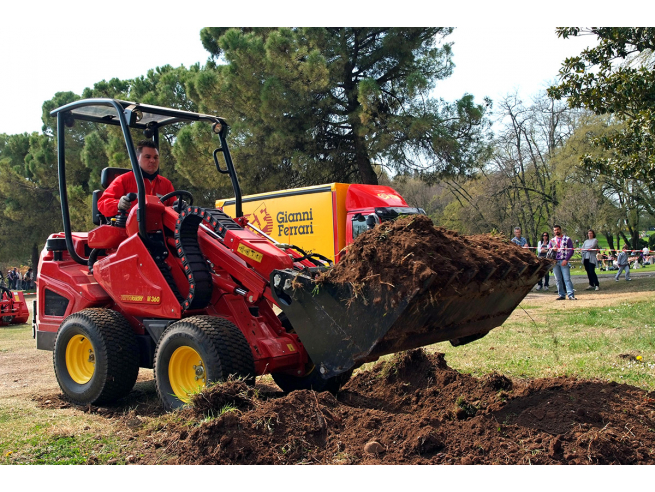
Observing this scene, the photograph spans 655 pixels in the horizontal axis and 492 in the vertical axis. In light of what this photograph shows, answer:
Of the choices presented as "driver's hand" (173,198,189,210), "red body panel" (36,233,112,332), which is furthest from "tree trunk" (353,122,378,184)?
"driver's hand" (173,198,189,210)

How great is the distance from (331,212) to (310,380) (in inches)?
439

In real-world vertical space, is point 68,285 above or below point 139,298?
above

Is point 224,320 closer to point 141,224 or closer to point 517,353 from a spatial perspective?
point 141,224

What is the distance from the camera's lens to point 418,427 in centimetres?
388

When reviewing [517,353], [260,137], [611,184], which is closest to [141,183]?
[517,353]

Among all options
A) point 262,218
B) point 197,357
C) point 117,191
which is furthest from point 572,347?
point 262,218

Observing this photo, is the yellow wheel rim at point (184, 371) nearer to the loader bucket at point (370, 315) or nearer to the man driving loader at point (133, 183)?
the loader bucket at point (370, 315)

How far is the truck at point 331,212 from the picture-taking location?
51.7 feet

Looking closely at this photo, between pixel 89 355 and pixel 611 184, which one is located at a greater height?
pixel 611 184

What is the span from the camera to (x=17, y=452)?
4.02 metres

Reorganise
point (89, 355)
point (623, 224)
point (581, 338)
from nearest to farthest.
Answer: point (89, 355)
point (581, 338)
point (623, 224)

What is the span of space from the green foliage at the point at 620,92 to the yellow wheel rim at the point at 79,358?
9.60 m

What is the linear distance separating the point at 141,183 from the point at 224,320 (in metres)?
1.62

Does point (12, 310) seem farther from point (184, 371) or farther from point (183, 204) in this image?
point (184, 371)
